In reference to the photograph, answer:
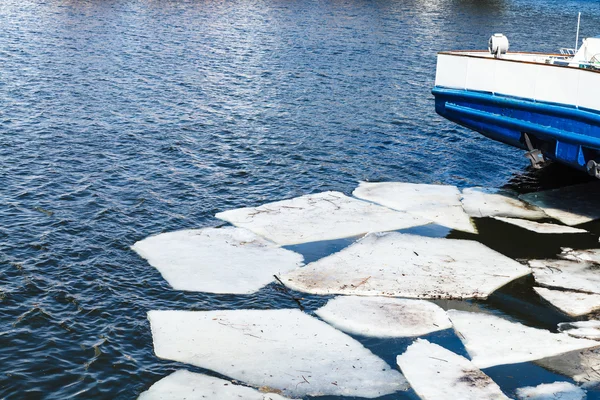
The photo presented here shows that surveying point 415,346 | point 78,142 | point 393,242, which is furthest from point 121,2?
point 415,346

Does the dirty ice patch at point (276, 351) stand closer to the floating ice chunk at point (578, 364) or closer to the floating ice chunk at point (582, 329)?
the floating ice chunk at point (578, 364)

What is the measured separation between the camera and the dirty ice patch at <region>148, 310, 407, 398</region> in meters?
10.5

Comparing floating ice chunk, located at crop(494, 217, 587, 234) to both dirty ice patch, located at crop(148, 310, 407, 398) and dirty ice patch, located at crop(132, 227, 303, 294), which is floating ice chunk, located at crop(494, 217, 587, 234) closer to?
dirty ice patch, located at crop(132, 227, 303, 294)

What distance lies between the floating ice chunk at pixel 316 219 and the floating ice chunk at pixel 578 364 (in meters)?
5.53

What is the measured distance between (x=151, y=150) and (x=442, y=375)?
1316cm

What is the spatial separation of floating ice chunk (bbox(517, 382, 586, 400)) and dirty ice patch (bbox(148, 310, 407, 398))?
5.28 feet

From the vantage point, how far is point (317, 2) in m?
67.1

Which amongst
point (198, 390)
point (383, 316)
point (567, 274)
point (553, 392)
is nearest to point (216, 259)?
point (383, 316)

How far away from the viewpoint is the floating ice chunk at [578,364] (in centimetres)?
1085

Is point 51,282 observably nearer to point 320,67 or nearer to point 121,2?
point 320,67

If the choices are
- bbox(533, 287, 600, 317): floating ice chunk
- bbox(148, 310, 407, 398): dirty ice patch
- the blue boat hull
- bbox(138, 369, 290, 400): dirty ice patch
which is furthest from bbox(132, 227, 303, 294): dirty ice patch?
the blue boat hull

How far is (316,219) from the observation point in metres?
16.7

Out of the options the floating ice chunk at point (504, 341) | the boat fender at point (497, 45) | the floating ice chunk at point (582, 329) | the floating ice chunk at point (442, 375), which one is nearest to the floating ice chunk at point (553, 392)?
the floating ice chunk at point (442, 375)

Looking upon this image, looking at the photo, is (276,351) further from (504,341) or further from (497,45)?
(497,45)
